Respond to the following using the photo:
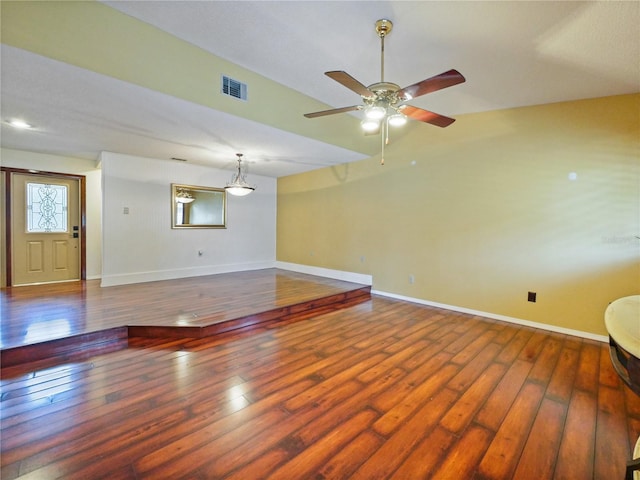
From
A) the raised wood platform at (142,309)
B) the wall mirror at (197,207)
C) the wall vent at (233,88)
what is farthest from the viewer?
the wall mirror at (197,207)

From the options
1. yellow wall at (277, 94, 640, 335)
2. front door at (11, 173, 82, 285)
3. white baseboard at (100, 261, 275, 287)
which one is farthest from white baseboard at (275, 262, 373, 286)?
front door at (11, 173, 82, 285)

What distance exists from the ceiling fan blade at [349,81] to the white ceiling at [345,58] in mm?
646

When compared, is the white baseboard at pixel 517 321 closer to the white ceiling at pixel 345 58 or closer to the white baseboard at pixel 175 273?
the white ceiling at pixel 345 58

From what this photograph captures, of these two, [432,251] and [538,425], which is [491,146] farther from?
[538,425]

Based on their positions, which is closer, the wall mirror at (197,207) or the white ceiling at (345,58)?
the white ceiling at (345,58)

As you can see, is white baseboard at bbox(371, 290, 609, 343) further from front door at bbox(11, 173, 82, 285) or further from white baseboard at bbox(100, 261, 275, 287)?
front door at bbox(11, 173, 82, 285)

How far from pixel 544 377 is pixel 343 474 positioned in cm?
217

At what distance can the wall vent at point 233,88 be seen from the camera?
320 cm

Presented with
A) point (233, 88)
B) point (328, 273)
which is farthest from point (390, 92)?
point (328, 273)

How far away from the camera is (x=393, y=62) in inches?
119

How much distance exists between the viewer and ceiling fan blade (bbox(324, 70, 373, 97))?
2049 millimetres

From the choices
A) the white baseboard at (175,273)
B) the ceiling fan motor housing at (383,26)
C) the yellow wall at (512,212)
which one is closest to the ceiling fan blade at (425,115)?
the ceiling fan motor housing at (383,26)

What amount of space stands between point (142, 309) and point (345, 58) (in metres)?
3.89

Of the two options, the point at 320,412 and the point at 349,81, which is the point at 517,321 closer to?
the point at 320,412
